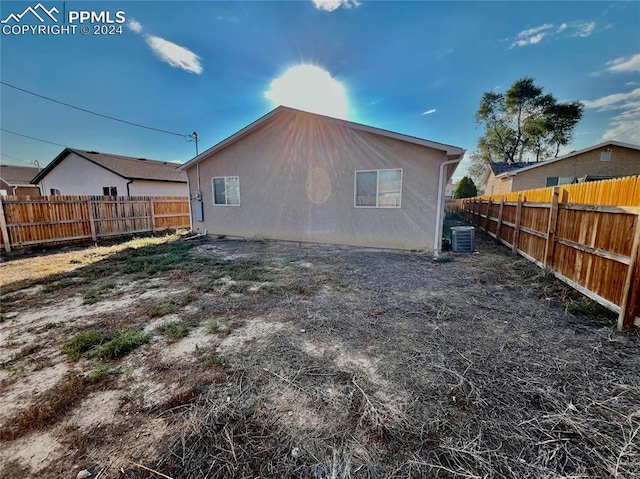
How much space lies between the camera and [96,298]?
13.9 feet

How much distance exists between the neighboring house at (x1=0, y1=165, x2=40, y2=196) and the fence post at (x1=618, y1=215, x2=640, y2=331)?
3965 cm

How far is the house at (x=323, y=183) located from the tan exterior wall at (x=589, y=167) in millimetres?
15285

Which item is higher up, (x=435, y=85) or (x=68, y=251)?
(x=435, y=85)

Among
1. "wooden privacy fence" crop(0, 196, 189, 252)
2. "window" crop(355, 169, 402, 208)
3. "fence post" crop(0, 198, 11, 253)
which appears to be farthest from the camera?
"wooden privacy fence" crop(0, 196, 189, 252)

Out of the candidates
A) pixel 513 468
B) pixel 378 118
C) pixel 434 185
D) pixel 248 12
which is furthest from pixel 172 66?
pixel 513 468

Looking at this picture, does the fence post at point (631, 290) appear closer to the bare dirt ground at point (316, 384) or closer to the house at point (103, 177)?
the bare dirt ground at point (316, 384)

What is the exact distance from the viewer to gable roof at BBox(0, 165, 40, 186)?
28062 mm

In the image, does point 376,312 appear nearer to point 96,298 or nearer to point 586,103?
point 96,298

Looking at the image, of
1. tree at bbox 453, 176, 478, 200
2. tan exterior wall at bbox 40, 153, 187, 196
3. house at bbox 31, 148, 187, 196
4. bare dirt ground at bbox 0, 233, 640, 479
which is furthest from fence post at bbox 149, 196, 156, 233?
tree at bbox 453, 176, 478, 200

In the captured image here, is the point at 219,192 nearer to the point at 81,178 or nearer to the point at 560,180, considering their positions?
the point at 81,178

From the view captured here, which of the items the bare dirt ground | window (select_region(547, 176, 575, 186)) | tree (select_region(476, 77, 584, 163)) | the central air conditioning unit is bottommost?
the bare dirt ground

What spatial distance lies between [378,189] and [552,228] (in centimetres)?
413

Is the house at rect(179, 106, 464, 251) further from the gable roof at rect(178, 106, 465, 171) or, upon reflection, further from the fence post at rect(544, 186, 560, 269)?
the fence post at rect(544, 186, 560, 269)

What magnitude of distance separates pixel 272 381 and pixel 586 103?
35.8 meters
